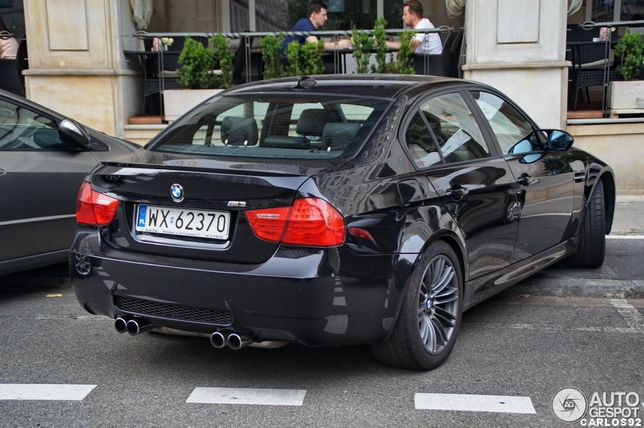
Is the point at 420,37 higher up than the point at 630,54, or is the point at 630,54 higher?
the point at 420,37

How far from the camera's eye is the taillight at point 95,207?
13.5 ft

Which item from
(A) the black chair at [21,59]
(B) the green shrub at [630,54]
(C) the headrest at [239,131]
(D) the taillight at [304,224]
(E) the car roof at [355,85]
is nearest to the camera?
(D) the taillight at [304,224]

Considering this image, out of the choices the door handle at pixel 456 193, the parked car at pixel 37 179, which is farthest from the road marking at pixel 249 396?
Answer: the parked car at pixel 37 179

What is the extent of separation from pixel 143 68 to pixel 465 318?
7186 millimetres

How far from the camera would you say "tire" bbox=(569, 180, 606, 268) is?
6062 millimetres

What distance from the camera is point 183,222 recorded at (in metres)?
3.88

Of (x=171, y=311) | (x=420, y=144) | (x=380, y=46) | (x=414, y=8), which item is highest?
(x=414, y=8)

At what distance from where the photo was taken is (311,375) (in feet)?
13.9

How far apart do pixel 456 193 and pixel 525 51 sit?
5653mm

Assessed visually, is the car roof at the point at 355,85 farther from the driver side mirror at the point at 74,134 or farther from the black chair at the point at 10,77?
the black chair at the point at 10,77

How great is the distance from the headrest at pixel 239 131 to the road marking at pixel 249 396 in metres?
1.31

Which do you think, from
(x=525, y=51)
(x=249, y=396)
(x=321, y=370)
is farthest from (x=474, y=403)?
(x=525, y=51)

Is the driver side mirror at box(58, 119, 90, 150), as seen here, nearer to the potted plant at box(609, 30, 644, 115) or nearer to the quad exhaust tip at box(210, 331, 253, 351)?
the quad exhaust tip at box(210, 331, 253, 351)

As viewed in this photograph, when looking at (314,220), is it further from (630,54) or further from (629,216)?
(630,54)
